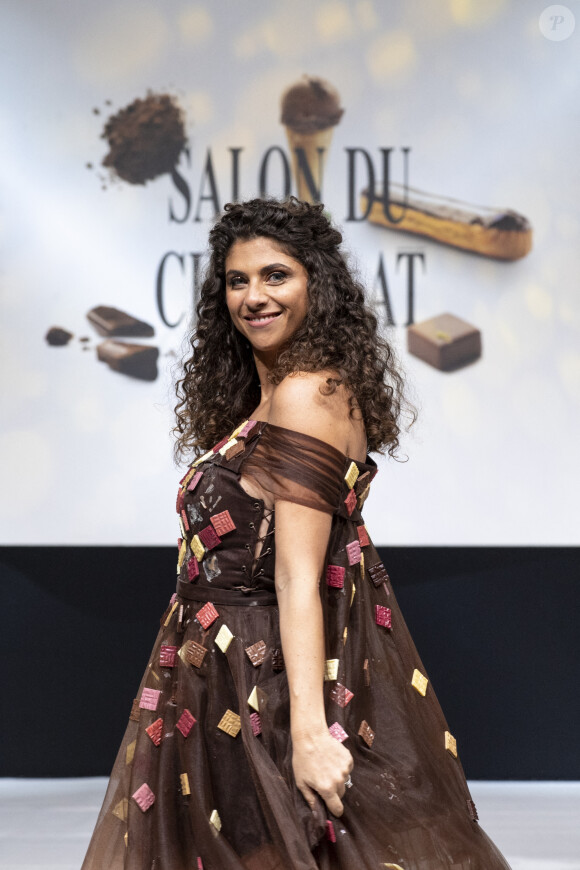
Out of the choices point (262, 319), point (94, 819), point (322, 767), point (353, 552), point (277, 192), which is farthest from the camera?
point (277, 192)

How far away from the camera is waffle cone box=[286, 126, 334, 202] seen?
353cm

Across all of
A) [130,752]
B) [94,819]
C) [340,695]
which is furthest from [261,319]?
[94,819]

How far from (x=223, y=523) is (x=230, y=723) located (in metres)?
0.28

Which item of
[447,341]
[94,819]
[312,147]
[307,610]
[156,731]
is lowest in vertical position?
[94,819]

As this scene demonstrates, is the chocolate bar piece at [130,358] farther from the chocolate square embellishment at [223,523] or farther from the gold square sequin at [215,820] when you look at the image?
the gold square sequin at [215,820]

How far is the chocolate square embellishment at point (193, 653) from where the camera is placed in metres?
1.48

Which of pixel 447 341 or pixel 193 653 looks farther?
pixel 447 341

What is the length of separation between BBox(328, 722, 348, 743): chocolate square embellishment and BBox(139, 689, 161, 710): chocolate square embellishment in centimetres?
30

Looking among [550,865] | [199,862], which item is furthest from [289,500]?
[550,865]

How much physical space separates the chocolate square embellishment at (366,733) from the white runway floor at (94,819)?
162 centimetres

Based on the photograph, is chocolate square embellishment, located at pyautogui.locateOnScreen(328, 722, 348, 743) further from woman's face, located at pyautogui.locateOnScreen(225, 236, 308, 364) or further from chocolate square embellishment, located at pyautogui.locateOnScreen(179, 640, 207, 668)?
woman's face, located at pyautogui.locateOnScreen(225, 236, 308, 364)

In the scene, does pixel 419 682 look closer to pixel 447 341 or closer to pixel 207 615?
pixel 207 615

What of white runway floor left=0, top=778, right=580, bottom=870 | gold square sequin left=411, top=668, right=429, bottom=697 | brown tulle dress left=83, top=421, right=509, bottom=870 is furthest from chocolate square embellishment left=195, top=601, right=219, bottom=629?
white runway floor left=0, top=778, right=580, bottom=870

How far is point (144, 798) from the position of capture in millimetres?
1464
